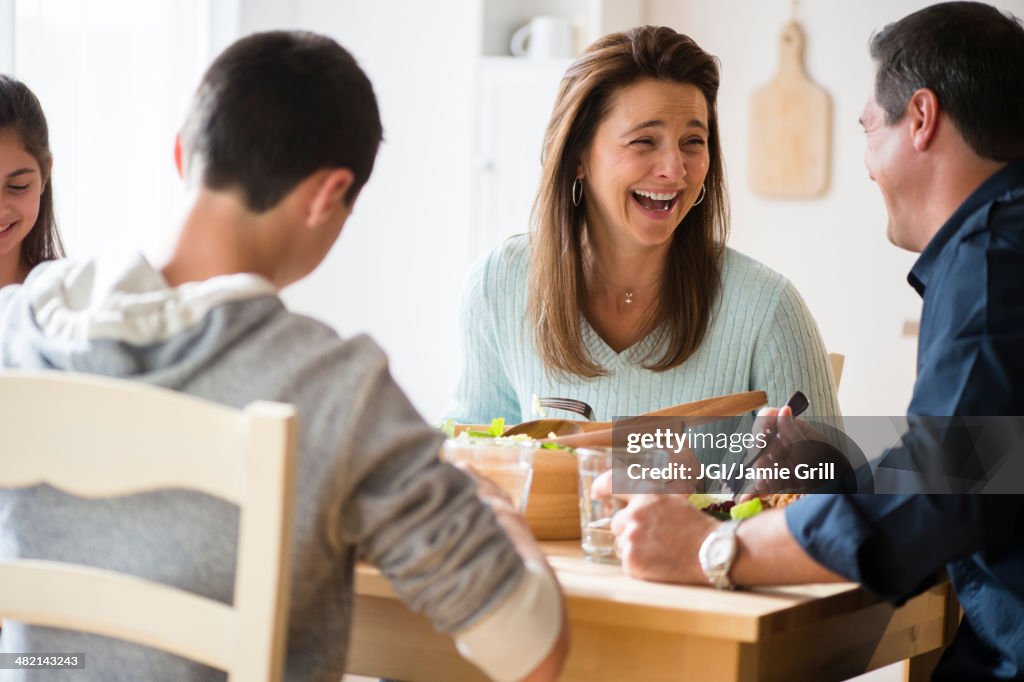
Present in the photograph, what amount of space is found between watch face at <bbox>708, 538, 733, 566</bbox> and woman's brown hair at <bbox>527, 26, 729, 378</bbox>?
94cm

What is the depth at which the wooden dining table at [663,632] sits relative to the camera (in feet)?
3.76

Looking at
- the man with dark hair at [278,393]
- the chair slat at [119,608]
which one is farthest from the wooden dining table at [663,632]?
the chair slat at [119,608]

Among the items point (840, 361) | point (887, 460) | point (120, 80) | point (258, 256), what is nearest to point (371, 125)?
point (258, 256)

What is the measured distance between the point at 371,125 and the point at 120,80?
276 cm

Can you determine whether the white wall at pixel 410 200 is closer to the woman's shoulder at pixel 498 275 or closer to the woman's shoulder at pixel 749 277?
the woman's shoulder at pixel 498 275

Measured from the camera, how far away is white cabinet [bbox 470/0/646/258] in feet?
13.1

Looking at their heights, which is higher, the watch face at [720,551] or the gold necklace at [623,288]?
the gold necklace at [623,288]

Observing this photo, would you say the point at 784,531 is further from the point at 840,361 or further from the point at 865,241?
the point at 865,241

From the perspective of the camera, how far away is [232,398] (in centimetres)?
103

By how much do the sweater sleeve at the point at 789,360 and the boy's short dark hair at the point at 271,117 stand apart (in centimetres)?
121

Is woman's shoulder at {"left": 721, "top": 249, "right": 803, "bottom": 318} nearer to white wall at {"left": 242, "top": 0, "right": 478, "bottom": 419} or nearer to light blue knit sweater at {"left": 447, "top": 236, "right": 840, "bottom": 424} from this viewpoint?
light blue knit sweater at {"left": 447, "top": 236, "right": 840, "bottom": 424}

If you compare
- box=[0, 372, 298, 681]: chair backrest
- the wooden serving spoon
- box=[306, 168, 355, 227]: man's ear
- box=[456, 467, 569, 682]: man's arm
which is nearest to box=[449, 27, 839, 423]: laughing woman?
the wooden serving spoon

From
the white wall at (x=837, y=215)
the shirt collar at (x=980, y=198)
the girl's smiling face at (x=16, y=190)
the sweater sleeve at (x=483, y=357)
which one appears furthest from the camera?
the white wall at (x=837, y=215)

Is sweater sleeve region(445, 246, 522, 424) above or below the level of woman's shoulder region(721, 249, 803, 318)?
below
